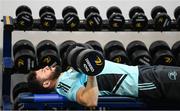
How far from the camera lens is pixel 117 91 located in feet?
7.59

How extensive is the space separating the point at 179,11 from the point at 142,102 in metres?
1.38

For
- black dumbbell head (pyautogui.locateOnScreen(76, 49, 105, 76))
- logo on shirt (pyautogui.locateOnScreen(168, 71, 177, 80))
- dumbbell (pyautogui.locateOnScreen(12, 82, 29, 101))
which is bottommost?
dumbbell (pyautogui.locateOnScreen(12, 82, 29, 101))

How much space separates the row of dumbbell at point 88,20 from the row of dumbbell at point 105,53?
5.9 inches

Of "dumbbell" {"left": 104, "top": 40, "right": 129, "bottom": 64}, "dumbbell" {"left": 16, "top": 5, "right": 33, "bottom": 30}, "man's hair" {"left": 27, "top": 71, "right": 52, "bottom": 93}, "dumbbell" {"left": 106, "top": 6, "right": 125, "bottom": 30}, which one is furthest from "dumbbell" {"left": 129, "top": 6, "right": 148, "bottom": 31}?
"man's hair" {"left": 27, "top": 71, "right": 52, "bottom": 93}

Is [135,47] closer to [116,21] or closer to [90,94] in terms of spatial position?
[116,21]

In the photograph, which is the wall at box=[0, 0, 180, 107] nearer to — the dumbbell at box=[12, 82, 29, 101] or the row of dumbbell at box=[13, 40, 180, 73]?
the row of dumbbell at box=[13, 40, 180, 73]

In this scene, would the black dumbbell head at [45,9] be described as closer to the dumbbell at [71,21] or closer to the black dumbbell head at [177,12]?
the dumbbell at [71,21]

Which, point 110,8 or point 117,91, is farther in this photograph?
point 110,8

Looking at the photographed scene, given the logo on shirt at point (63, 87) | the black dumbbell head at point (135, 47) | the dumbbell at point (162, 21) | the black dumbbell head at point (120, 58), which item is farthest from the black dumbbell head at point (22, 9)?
the logo on shirt at point (63, 87)

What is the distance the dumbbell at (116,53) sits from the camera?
3117 mm

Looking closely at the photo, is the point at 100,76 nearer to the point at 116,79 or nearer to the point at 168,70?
the point at 116,79

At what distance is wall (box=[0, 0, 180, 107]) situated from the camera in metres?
3.54

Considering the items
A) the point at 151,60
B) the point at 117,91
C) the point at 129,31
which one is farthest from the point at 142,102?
the point at 129,31

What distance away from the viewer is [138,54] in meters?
3.18
